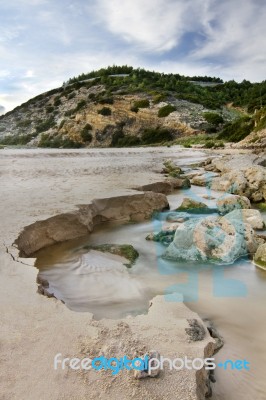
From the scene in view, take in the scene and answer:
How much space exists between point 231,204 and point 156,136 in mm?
40667

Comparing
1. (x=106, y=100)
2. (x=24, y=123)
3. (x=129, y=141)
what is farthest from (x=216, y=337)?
(x=24, y=123)

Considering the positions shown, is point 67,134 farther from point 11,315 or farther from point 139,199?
point 11,315

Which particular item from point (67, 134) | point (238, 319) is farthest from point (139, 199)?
point (67, 134)

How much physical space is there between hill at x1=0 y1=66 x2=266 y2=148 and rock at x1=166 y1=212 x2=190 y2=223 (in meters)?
27.8

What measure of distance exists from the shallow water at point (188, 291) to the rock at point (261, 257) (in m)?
0.09

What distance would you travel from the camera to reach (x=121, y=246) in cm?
488

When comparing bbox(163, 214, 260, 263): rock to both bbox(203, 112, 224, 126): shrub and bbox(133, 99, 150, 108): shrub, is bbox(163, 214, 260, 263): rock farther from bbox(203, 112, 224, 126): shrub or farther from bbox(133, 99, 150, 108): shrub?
bbox(133, 99, 150, 108): shrub

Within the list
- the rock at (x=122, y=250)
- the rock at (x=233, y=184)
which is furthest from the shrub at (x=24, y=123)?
the rock at (x=122, y=250)

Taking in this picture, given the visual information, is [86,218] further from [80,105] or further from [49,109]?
[49,109]

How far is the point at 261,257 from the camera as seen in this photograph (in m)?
4.30

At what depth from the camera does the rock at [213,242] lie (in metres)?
4.45

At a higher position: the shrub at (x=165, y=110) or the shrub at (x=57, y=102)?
the shrub at (x=57, y=102)

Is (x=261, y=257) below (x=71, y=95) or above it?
below

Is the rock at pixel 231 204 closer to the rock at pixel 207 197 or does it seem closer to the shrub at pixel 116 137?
the rock at pixel 207 197
